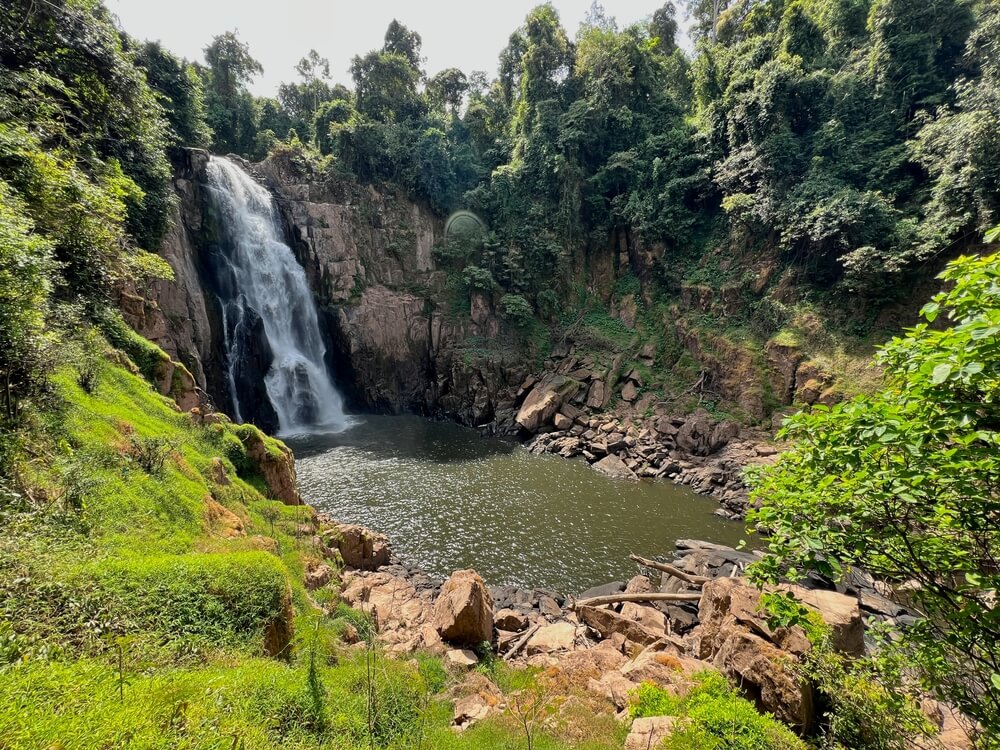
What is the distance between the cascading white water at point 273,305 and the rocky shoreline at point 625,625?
16827mm

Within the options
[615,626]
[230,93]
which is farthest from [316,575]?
[230,93]

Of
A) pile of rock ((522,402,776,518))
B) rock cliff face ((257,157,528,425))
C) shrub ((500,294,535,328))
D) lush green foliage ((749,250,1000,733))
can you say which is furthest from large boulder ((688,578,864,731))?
shrub ((500,294,535,328))

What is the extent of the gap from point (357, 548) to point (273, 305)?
68.0ft

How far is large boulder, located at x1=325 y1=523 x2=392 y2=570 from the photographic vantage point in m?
11.7

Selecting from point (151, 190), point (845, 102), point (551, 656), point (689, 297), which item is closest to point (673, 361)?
point (689, 297)

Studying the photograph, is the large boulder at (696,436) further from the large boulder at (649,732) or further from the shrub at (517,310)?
the large boulder at (649,732)

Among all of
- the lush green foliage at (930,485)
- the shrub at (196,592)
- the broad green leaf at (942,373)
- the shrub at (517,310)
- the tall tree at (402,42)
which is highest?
the tall tree at (402,42)

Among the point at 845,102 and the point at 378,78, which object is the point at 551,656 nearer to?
the point at 845,102

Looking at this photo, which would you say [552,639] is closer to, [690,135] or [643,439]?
[643,439]

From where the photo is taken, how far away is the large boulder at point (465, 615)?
8.20 meters

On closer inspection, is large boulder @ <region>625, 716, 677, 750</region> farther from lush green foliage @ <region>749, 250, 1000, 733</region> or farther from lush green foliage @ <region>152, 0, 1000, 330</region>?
lush green foliage @ <region>152, 0, 1000, 330</region>

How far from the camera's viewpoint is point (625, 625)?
9.00 meters

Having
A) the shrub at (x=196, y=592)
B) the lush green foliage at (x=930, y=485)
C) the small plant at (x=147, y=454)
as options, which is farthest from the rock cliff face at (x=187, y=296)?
the lush green foliage at (x=930, y=485)

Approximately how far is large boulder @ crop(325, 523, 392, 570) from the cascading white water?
15.5 metres
